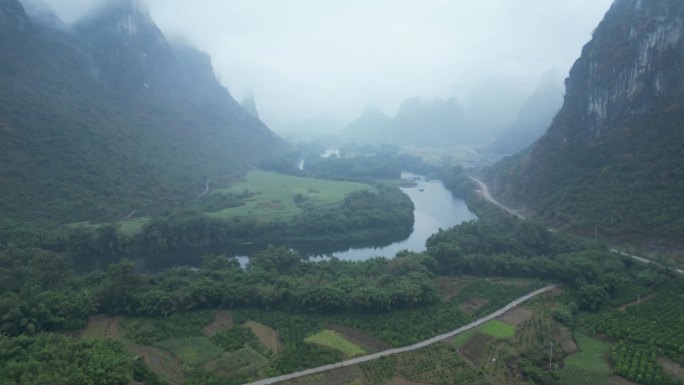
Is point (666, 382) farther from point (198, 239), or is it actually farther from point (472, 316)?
point (198, 239)

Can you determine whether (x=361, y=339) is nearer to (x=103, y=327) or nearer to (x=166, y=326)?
(x=166, y=326)

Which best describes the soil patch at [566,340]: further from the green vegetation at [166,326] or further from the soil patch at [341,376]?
the green vegetation at [166,326]

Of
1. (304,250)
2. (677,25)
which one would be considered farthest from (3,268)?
(677,25)

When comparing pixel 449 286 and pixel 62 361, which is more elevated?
pixel 449 286

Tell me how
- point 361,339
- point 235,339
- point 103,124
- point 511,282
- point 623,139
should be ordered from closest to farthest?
point 235,339, point 361,339, point 511,282, point 623,139, point 103,124

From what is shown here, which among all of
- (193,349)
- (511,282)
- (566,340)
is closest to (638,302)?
(566,340)
